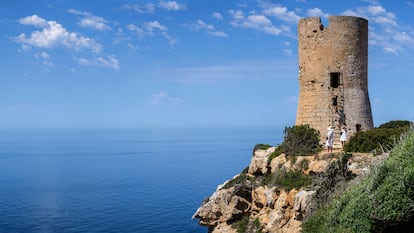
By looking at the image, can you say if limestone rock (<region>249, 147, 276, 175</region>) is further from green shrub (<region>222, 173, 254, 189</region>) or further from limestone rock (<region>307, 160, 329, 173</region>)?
limestone rock (<region>307, 160, 329, 173</region>)

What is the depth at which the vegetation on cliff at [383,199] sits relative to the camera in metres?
12.9

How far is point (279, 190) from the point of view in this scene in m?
20.1

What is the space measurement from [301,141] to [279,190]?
124 inches

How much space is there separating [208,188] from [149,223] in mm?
17900

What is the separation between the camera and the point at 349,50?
23.0 meters

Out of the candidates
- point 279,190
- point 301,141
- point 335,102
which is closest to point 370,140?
point 301,141

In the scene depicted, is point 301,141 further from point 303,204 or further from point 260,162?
point 303,204

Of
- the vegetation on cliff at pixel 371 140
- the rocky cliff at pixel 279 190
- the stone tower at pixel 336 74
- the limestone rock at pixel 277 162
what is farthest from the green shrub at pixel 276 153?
the vegetation on cliff at pixel 371 140

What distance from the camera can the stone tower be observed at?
2292cm

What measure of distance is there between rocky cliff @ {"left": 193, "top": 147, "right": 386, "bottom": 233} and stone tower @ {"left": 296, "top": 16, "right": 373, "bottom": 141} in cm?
299

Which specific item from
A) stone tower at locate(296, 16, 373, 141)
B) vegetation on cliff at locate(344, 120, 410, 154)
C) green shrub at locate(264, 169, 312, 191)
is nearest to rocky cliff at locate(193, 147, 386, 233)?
green shrub at locate(264, 169, 312, 191)

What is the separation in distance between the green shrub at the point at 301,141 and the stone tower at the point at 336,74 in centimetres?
59

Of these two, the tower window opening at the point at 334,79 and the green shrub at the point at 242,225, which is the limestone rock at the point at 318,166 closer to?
the green shrub at the point at 242,225

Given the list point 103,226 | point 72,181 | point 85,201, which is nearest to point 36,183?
point 72,181
